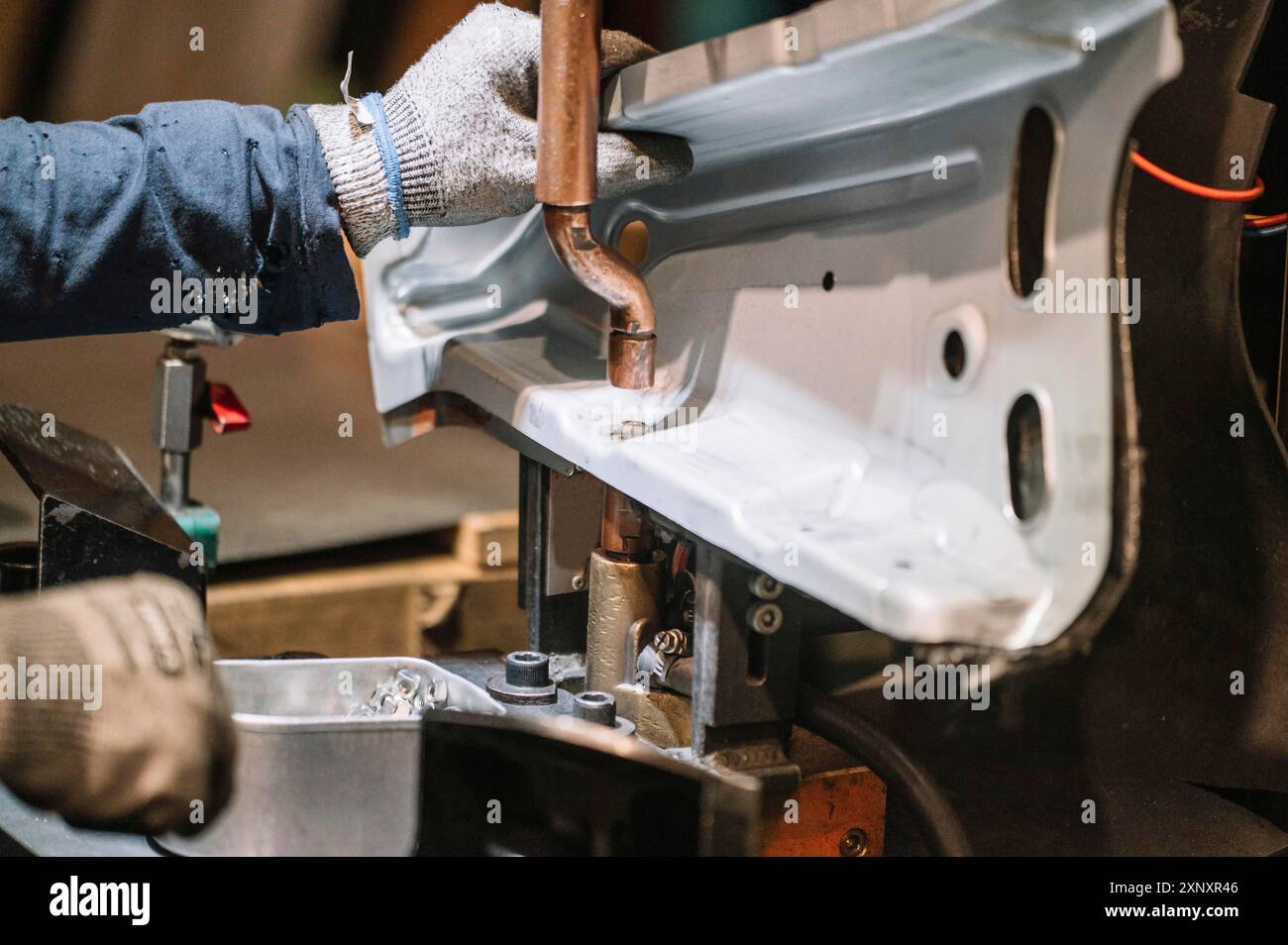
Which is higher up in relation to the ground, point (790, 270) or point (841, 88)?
point (841, 88)

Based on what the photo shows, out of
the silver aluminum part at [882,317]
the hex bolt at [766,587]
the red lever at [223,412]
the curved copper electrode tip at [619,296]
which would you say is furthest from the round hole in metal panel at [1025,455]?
the red lever at [223,412]

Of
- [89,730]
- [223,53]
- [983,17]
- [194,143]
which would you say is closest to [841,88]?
[983,17]

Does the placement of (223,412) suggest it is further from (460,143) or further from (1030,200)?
(1030,200)

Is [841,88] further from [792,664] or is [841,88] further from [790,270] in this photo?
[792,664]

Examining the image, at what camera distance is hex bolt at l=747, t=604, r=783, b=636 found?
83 centimetres

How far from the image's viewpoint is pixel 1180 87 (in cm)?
84

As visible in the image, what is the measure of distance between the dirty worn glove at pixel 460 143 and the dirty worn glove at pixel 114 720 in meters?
0.39

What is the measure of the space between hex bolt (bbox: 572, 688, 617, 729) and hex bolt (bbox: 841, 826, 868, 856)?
8.1 inches

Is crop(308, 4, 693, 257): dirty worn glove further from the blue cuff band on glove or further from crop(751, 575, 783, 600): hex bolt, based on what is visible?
crop(751, 575, 783, 600): hex bolt

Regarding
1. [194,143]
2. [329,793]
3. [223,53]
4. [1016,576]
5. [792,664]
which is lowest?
[329,793]

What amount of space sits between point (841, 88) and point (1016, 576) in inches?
13.0

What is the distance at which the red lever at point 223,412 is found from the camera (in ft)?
4.58

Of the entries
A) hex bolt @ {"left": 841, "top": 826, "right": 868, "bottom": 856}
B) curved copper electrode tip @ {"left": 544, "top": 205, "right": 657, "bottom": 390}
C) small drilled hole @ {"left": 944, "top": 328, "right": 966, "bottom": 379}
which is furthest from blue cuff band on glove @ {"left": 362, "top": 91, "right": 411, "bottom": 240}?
hex bolt @ {"left": 841, "top": 826, "right": 868, "bottom": 856}

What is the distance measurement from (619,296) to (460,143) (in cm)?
19
